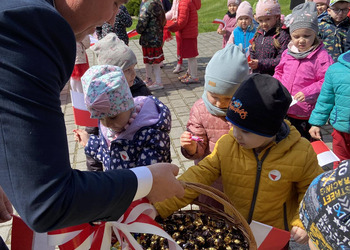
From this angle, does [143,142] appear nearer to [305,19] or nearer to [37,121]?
[37,121]

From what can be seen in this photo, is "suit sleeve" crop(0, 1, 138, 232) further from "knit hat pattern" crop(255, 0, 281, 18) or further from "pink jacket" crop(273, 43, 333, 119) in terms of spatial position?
"knit hat pattern" crop(255, 0, 281, 18)

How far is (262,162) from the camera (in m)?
1.79

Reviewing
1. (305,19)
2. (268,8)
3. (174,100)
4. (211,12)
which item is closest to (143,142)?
(305,19)

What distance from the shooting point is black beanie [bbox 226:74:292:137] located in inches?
66.2

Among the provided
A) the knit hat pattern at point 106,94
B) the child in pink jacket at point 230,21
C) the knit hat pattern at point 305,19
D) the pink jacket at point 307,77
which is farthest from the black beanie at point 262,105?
the child in pink jacket at point 230,21

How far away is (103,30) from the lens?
5574 millimetres

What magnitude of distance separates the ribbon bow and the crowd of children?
1.08 ft

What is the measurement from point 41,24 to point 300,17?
9.59ft

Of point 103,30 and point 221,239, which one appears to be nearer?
point 221,239

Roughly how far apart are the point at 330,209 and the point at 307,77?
2330 millimetres

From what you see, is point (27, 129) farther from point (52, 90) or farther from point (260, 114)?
point (260, 114)

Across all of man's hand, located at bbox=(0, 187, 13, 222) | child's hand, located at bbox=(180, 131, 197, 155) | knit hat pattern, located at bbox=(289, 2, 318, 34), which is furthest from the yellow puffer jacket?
knit hat pattern, located at bbox=(289, 2, 318, 34)

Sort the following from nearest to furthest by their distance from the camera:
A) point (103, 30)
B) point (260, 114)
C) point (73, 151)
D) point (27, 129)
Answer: point (27, 129) → point (260, 114) → point (73, 151) → point (103, 30)

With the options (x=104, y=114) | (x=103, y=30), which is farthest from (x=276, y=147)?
(x=103, y=30)
